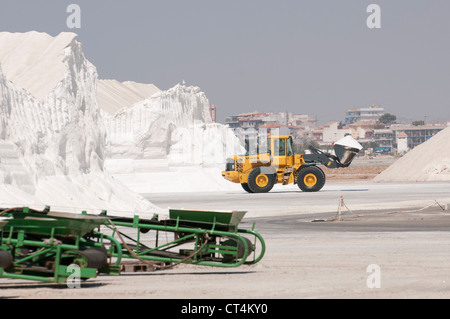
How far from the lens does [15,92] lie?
25734mm

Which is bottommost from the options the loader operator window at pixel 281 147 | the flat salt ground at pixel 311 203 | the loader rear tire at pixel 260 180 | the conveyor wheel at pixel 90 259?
the flat salt ground at pixel 311 203

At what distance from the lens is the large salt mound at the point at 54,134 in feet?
77.2

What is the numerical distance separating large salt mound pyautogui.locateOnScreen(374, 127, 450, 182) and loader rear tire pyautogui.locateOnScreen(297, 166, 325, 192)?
19.9m

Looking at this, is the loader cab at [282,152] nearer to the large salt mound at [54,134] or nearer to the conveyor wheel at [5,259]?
the large salt mound at [54,134]

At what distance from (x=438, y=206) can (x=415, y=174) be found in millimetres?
30397

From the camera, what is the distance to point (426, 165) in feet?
197

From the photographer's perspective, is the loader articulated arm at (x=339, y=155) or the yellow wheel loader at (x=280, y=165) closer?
the yellow wheel loader at (x=280, y=165)

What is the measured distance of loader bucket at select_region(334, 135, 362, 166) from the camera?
40.7 m

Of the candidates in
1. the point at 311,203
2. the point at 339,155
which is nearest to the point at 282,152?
the point at 339,155

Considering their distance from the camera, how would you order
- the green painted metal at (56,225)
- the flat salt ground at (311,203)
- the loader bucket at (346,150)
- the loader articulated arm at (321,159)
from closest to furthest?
the green painted metal at (56,225), the flat salt ground at (311,203), the loader articulated arm at (321,159), the loader bucket at (346,150)

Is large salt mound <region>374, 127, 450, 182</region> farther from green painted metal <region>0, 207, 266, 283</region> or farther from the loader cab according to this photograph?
green painted metal <region>0, 207, 266, 283</region>

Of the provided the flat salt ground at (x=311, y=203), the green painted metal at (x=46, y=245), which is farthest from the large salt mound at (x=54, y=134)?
the green painted metal at (x=46, y=245)
